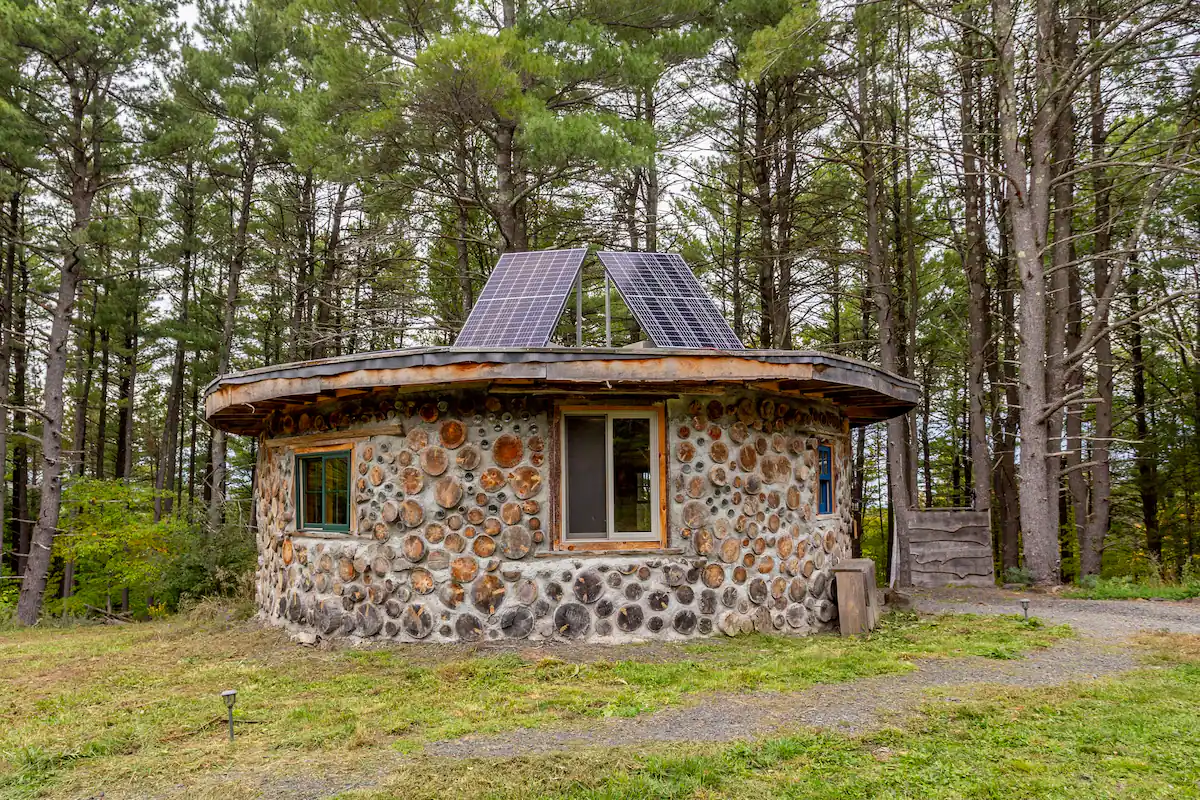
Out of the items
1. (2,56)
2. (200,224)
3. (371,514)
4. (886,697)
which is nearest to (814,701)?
(886,697)

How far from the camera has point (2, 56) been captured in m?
12.2

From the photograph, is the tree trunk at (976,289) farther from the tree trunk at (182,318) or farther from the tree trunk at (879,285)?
the tree trunk at (182,318)

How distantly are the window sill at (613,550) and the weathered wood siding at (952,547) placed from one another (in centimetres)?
646

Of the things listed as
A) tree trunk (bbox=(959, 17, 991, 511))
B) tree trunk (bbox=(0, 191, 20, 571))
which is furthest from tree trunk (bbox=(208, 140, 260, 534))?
tree trunk (bbox=(959, 17, 991, 511))

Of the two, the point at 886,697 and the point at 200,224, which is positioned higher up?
the point at 200,224

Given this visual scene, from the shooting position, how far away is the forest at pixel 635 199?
11484 mm

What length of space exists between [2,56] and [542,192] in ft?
31.0

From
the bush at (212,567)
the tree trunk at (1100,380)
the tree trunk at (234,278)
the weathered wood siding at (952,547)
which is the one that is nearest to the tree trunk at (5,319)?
the tree trunk at (234,278)

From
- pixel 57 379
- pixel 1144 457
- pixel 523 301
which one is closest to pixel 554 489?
pixel 523 301

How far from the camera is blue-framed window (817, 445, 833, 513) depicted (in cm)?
914

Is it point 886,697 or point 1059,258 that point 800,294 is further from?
point 886,697

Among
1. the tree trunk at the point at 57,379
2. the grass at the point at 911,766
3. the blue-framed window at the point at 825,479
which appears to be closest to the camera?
the grass at the point at 911,766

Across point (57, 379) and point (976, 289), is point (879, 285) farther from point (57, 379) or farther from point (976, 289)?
point (57, 379)

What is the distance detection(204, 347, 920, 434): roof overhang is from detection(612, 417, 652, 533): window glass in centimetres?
52
